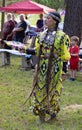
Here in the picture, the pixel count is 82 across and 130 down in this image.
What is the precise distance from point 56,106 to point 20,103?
173cm

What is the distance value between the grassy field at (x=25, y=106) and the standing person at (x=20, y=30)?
404cm

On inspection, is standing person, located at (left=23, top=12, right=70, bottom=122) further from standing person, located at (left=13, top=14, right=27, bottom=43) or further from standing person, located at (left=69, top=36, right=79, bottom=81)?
standing person, located at (left=13, top=14, right=27, bottom=43)

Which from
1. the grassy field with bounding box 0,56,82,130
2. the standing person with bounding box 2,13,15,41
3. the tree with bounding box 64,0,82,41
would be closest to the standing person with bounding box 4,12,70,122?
the grassy field with bounding box 0,56,82,130

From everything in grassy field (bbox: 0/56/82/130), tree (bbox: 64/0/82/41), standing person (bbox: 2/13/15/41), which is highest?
tree (bbox: 64/0/82/41)

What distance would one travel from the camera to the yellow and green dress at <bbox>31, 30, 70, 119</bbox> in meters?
6.63

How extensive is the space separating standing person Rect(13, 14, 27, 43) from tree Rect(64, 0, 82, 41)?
2.72 metres

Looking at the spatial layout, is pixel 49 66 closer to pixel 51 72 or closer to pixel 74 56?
pixel 51 72

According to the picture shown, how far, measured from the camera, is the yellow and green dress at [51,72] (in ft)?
21.8

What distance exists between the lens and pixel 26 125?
681cm

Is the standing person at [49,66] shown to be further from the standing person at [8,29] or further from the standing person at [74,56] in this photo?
the standing person at [8,29]

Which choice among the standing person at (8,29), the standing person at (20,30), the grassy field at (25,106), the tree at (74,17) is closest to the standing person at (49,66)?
the grassy field at (25,106)

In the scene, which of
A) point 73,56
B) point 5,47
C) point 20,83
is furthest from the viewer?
point 5,47

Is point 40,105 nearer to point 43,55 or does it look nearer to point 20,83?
point 43,55

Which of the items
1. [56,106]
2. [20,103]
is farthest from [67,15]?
[56,106]
